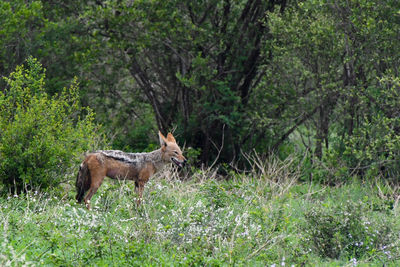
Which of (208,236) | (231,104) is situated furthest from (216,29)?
(208,236)

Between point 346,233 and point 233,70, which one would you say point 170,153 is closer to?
point 346,233

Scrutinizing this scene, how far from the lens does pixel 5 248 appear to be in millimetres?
6832

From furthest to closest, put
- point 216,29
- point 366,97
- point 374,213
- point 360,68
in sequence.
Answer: point 216,29, point 360,68, point 366,97, point 374,213

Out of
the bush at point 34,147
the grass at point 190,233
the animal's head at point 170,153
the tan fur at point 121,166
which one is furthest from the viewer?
the animal's head at point 170,153

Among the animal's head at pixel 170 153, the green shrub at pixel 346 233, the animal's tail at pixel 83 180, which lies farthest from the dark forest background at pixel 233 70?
the animal's tail at pixel 83 180

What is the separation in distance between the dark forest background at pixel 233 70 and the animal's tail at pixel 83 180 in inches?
168

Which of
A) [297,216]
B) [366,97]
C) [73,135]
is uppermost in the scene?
[366,97]

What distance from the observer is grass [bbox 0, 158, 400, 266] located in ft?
23.2

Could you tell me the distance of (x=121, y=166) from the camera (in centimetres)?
990

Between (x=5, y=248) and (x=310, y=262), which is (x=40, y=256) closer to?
(x=5, y=248)

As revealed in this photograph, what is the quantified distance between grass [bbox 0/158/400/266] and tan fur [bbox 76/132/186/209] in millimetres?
196

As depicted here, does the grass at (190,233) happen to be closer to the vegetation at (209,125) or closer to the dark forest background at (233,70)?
the vegetation at (209,125)

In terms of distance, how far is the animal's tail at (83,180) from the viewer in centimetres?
964

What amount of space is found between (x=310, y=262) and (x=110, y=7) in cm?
918
